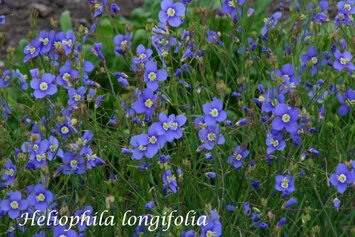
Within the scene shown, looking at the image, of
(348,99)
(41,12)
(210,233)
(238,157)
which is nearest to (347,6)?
(348,99)

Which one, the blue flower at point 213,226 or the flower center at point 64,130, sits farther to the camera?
the flower center at point 64,130

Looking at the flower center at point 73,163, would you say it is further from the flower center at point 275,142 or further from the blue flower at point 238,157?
the flower center at point 275,142

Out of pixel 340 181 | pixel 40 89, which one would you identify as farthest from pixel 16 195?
pixel 340 181

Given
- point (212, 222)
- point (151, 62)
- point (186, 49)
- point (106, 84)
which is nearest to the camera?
point (212, 222)

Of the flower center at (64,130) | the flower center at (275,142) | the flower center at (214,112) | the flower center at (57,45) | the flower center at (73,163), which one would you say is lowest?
the flower center at (73,163)

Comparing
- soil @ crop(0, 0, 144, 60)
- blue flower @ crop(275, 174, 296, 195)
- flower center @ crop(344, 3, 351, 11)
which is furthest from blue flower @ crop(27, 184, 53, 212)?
soil @ crop(0, 0, 144, 60)

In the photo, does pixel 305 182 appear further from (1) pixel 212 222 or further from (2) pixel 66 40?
(2) pixel 66 40

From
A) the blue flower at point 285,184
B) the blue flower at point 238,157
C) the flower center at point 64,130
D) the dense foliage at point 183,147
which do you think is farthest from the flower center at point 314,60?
the flower center at point 64,130

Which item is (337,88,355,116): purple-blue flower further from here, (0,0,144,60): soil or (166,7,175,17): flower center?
(0,0,144,60): soil

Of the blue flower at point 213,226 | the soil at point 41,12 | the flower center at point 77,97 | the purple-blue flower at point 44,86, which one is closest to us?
the blue flower at point 213,226
